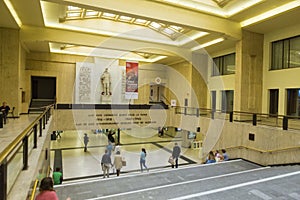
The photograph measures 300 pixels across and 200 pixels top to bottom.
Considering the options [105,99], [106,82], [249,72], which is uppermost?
[249,72]

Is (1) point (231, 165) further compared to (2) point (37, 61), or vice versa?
(2) point (37, 61)

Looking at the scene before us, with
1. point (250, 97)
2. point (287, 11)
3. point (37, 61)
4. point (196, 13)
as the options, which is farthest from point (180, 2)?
point (37, 61)

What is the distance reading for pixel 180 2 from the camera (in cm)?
944

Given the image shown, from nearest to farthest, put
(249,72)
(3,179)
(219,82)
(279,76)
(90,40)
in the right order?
(3,179), (279,76), (249,72), (90,40), (219,82)

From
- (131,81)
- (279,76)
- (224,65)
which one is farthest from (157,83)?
(279,76)

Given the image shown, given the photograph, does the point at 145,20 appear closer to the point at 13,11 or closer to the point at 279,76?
the point at 13,11

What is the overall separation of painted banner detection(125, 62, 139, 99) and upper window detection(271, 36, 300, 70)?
36.5 feet

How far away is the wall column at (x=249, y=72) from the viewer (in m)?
12.0

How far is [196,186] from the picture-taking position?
4.86 metres

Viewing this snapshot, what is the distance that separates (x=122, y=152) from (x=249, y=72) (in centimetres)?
1005

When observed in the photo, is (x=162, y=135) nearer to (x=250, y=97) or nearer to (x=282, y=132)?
(x=250, y=97)

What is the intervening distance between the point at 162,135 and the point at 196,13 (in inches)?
561

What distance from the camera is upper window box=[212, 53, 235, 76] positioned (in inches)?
596

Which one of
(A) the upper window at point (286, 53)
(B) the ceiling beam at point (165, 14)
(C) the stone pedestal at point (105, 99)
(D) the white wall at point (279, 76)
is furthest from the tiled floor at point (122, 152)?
(B) the ceiling beam at point (165, 14)
